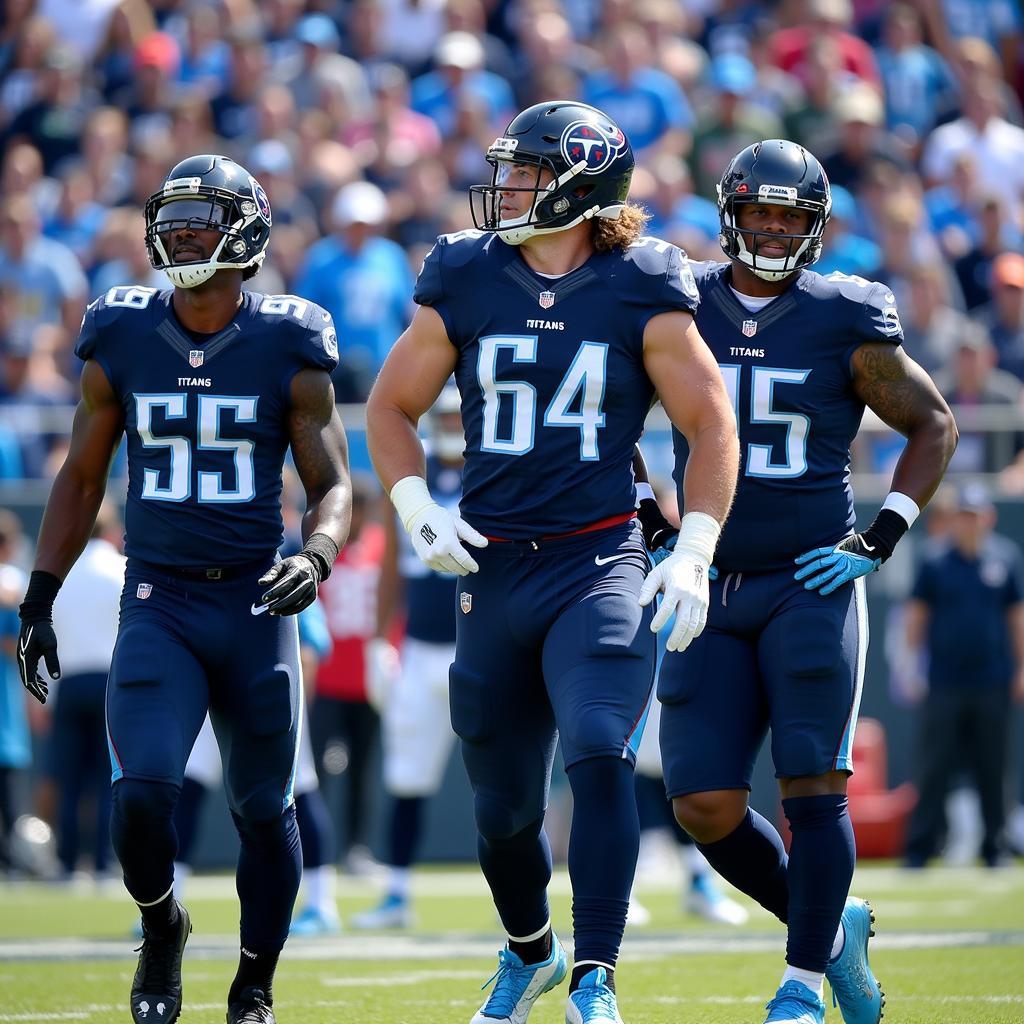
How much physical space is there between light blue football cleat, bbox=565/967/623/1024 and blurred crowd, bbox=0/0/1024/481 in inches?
269

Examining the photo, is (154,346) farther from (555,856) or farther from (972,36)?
(972,36)

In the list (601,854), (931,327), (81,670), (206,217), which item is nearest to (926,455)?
(601,854)

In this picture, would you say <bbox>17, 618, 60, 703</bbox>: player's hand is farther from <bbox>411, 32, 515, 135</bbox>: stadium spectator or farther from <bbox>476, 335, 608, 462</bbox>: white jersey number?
<bbox>411, 32, 515, 135</bbox>: stadium spectator

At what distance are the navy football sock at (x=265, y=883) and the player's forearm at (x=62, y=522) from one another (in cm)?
80

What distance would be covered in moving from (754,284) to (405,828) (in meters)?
3.80

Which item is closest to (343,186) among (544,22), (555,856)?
(544,22)

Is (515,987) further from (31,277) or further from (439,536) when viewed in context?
(31,277)

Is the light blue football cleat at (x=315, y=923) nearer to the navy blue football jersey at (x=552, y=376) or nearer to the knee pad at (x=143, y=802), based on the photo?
the knee pad at (x=143, y=802)

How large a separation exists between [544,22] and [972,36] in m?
3.29

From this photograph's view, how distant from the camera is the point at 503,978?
15.8 ft

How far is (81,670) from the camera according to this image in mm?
9500

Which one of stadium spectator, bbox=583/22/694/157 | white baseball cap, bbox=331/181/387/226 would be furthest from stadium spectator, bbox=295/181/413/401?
A: stadium spectator, bbox=583/22/694/157

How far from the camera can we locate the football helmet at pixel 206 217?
199 inches

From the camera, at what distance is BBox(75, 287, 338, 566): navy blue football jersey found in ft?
16.3
